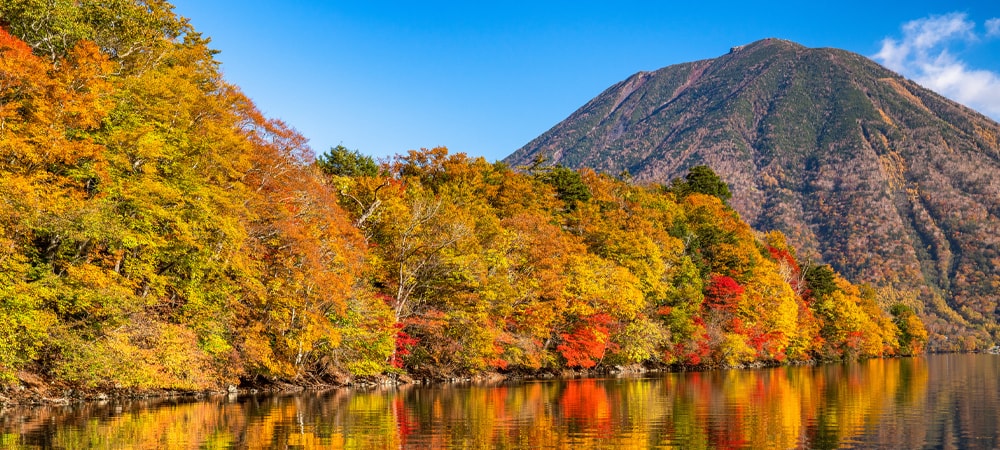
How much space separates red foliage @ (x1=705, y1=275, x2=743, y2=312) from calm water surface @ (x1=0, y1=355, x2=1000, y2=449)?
49454 millimetres

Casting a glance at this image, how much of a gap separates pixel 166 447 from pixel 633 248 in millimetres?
58199

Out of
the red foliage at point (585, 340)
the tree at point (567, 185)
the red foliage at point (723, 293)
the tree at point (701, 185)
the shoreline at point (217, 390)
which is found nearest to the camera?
the shoreline at point (217, 390)

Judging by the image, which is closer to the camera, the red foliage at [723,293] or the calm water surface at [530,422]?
the calm water surface at [530,422]

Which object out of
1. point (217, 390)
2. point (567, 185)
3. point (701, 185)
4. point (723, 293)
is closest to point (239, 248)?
point (217, 390)

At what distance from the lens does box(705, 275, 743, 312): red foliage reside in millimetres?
88875

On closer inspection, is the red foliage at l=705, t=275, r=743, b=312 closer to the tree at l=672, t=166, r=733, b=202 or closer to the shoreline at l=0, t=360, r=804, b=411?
the shoreline at l=0, t=360, r=804, b=411

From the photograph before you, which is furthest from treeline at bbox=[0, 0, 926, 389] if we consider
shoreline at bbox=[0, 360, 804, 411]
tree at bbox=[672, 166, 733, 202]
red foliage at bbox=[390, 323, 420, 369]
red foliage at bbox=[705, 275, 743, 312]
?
tree at bbox=[672, 166, 733, 202]

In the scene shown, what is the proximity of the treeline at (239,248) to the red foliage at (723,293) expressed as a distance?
311 inches

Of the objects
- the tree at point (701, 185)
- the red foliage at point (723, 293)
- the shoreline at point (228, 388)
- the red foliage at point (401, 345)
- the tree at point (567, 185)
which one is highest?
the tree at point (701, 185)

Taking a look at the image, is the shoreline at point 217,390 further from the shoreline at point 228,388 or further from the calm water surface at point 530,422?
the calm water surface at point 530,422

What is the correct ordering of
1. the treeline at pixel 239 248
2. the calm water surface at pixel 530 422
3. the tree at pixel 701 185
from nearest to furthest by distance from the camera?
the calm water surface at pixel 530 422 < the treeline at pixel 239 248 < the tree at pixel 701 185

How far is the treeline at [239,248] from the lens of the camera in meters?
31.6

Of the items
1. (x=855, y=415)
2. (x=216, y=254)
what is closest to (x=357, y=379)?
(x=216, y=254)

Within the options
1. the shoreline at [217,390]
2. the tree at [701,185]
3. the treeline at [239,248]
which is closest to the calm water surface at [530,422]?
the shoreline at [217,390]
